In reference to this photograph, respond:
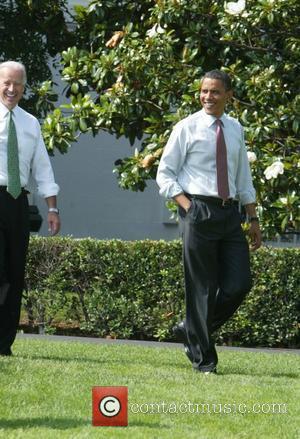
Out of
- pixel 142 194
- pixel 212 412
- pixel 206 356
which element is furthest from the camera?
pixel 142 194

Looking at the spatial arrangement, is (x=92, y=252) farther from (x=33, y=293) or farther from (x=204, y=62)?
(x=204, y=62)

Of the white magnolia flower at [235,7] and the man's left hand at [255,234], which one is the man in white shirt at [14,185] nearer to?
the man's left hand at [255,234]

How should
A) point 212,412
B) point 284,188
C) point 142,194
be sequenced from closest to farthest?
point 212,412
point 284,188
point 142,194

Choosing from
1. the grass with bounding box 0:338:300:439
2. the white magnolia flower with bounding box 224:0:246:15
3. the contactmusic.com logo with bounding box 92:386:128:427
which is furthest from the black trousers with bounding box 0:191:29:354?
the white magnolia flower with bounding box 224:0:246:15

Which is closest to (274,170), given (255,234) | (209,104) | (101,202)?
(255,234)

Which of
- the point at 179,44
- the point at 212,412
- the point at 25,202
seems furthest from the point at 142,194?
the point at 212,412

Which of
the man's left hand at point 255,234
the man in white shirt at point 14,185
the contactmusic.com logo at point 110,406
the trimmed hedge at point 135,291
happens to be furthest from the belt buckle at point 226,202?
the trimmed hedge at point 135,291

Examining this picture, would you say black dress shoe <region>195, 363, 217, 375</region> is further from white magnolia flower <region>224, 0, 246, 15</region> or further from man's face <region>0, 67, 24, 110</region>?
white magnolia flower <region>224, 0, 246, 15</region>

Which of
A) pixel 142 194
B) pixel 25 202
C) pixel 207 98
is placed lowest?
pixel 142 194

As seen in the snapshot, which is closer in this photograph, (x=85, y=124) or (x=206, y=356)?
(x=206, y=356)

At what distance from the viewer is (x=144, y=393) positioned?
636cm

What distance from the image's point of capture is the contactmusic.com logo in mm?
5070

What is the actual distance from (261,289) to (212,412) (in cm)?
541

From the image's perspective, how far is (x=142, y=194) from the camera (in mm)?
20469
